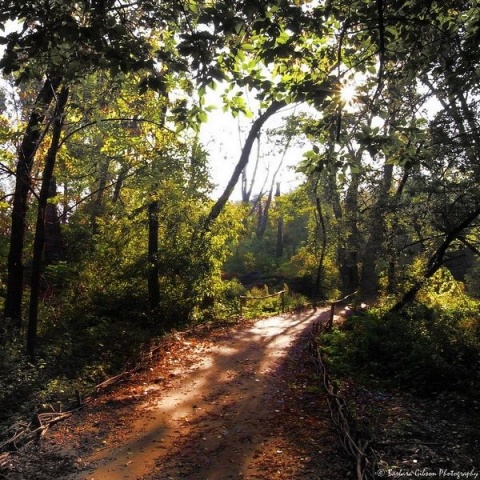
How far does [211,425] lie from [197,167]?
9.25 metres

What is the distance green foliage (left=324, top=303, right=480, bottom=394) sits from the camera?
319 inches

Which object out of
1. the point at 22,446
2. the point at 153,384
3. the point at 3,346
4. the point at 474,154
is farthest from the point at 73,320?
the point at 474,154

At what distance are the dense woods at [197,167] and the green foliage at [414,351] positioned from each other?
0.05 meters

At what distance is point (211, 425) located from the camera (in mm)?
6805

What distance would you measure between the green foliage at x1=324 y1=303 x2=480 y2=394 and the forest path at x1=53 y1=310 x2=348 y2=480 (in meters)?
1.22

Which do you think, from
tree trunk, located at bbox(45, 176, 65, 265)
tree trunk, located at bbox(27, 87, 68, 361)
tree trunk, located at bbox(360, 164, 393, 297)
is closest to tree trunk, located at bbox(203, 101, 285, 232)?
tree trunk, located at bbox(360, 164, 393, 297)

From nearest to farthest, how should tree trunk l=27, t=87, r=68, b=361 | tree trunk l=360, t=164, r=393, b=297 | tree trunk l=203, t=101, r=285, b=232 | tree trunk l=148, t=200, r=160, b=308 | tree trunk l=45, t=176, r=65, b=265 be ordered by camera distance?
tree trunk l=27, t=87, r=68, b=361, tree trunk l=360, t=164, r=393, b=297, tree trunk l=148, t=200, r=160, b=308, tree trunk l=203, t=101, r=285, b=232, tree trunk l=45, t=176, r=65, b=265

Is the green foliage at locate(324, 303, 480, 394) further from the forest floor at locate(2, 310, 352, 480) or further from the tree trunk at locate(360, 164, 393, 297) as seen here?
the tree trunk at locate(360, 164, 393, 297)

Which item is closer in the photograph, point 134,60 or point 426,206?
point 134,60

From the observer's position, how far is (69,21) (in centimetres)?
348

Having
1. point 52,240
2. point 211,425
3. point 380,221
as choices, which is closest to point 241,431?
point 211,425

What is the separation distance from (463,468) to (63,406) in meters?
6.41

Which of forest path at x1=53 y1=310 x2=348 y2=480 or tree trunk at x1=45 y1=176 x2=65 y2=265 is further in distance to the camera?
tree trunk at x1=45 y1=176 x2=65 y2=265

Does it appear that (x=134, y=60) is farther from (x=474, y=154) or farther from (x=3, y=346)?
(x=474, y=154)
